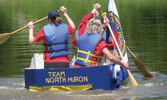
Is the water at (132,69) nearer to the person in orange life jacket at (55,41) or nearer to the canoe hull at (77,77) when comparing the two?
the canoe hull at (77,77)

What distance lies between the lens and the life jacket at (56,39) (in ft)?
31.8

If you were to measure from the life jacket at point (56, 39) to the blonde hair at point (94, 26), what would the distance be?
54 centimetres

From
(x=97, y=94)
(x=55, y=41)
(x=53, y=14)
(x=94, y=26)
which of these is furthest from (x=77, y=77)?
(x=53, y=14)

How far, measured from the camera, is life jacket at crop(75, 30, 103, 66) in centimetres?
948

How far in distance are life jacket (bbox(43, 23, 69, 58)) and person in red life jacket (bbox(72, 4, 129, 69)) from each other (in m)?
0.26

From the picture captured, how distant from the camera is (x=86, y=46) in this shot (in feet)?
31.4

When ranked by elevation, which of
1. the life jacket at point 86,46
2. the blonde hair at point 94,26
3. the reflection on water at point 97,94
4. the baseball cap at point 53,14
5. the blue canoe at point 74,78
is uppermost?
the baseball cap at point 53,14

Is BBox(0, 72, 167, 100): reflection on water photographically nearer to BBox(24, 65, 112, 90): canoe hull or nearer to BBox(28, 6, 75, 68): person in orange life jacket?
BBox(24, 65, 112, 90): canoe hull

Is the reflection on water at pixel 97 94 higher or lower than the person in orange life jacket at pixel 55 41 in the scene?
lower

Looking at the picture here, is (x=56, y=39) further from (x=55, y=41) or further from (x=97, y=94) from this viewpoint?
(x=97, y=94)

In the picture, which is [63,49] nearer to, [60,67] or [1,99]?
[60,67]

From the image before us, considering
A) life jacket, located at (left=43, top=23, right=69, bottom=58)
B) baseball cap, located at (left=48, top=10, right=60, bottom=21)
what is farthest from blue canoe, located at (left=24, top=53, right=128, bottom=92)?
baseball cap, located at (left=48, top=10, right=60, bottom=21)

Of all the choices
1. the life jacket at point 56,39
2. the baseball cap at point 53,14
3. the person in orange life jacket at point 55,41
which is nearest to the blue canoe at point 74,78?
the person in orange life jacket at point 55,41

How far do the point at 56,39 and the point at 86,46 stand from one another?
62cm
